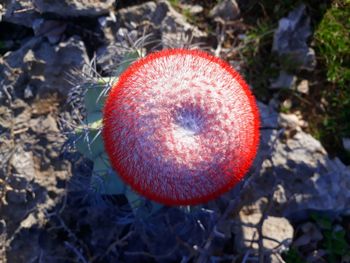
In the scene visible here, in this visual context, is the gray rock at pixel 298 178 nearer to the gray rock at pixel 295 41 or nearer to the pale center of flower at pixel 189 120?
the gray rock at pixel 295 41

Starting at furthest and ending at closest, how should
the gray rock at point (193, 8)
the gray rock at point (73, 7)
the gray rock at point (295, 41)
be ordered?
the gray rock at point (193, 8) → the gray rock at point (295, 41) → the gray rock at point (73, 7)

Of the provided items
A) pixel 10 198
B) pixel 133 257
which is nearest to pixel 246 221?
pixel 133 257

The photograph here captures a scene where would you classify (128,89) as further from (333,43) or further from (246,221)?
(333,43)

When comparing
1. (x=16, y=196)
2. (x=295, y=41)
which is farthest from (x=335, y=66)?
(x=16, y=196)

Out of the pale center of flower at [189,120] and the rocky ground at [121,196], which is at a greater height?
the pale center of flower at [189,120]

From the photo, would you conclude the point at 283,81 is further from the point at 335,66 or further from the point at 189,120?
the point at 189,120

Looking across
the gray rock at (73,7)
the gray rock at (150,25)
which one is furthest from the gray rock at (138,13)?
the gray rock at (73,7)

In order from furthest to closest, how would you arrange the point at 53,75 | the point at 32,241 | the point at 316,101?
the point at 316,101, the point at 53,75, the point at 32,241
